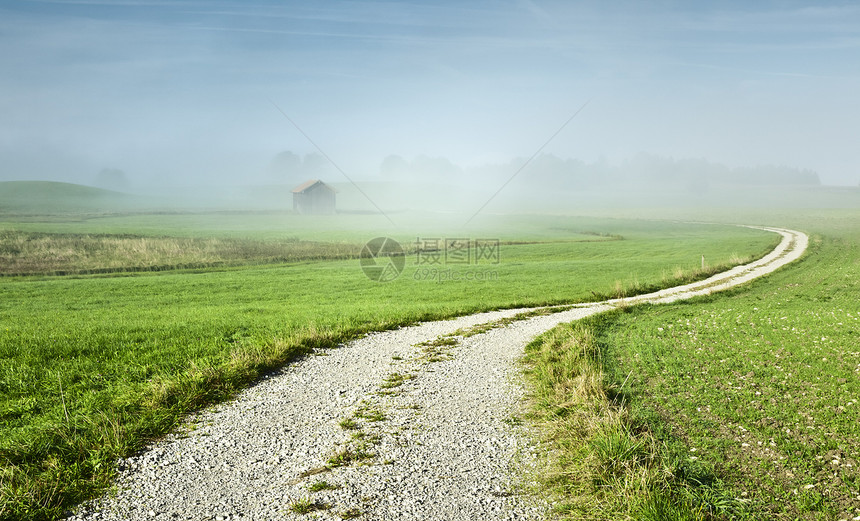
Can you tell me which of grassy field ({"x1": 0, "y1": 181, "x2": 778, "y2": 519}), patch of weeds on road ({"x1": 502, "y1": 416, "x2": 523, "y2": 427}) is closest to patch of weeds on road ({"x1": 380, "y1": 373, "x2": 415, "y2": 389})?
patch of weeds on road ({"x1": 502, "y1": 416, "x2": 523, "y2": 427})

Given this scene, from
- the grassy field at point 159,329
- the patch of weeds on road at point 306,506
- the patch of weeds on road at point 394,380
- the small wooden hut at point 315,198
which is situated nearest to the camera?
the patch of weeds on road at point 306,506

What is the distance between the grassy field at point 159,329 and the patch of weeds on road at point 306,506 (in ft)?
10.3

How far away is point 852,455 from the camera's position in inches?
321

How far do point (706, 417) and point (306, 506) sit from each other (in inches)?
309

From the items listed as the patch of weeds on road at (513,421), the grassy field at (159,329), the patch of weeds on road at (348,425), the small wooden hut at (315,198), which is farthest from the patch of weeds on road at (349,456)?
the small wooden hut at (315,198)

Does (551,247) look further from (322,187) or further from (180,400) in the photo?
(322,187)

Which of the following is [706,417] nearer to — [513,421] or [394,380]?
[513,421]

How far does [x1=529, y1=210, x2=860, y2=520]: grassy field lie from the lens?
7000 millimetres

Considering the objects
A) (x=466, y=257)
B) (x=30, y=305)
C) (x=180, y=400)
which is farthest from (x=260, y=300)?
(x=466, y=257)

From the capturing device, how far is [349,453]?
27.6 ft

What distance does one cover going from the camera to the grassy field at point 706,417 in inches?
276

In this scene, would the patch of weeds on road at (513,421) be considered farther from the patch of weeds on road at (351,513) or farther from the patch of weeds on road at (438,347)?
the patch of weeds on road at (438,347)

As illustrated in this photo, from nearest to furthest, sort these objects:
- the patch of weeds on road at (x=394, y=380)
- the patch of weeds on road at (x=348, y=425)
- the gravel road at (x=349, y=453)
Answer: the gravel road at (x=349, y=453), the patch of weeds on road at (x=348, y=425), the patch of weeds on road at (x=394, y=380)

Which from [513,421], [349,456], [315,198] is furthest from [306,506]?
[315,198]
